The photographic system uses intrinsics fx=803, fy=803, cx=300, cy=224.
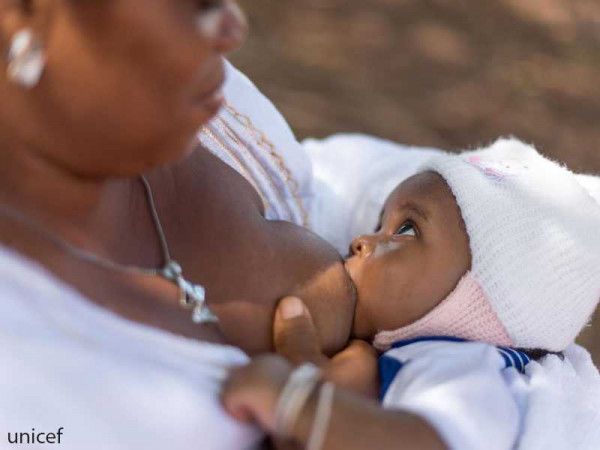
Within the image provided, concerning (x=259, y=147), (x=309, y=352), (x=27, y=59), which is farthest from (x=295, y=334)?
(x=27, y=59)

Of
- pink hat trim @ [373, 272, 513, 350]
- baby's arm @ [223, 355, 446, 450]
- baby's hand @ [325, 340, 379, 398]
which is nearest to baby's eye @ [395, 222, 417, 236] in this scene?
pink hat trim @ [373, 272, 513, 350]

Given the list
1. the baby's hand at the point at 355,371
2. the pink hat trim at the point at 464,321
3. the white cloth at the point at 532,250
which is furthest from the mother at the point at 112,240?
the white cloth at the point at 532,250

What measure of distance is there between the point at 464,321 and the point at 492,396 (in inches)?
10.0

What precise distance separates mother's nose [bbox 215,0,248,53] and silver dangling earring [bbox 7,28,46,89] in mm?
178

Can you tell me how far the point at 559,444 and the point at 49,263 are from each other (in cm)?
76

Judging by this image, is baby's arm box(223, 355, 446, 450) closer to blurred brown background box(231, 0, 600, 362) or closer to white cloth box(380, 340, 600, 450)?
white cloth box(380, 340, 600, 450)

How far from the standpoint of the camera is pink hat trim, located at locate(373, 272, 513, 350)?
4.43 ft

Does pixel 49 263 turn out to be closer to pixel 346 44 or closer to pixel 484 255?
pixel 484 255

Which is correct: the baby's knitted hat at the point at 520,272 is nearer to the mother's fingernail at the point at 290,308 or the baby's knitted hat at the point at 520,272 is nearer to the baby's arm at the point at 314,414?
the mother's fingernail at the point at 290,308

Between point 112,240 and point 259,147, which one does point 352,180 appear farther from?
point 112,240

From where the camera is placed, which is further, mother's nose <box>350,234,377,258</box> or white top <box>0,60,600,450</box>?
mother's nose <box>350,234,377,258</box>

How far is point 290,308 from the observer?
1149 mm

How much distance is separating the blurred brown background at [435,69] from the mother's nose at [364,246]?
1217mm

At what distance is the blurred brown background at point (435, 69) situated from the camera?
2674 millimetres
